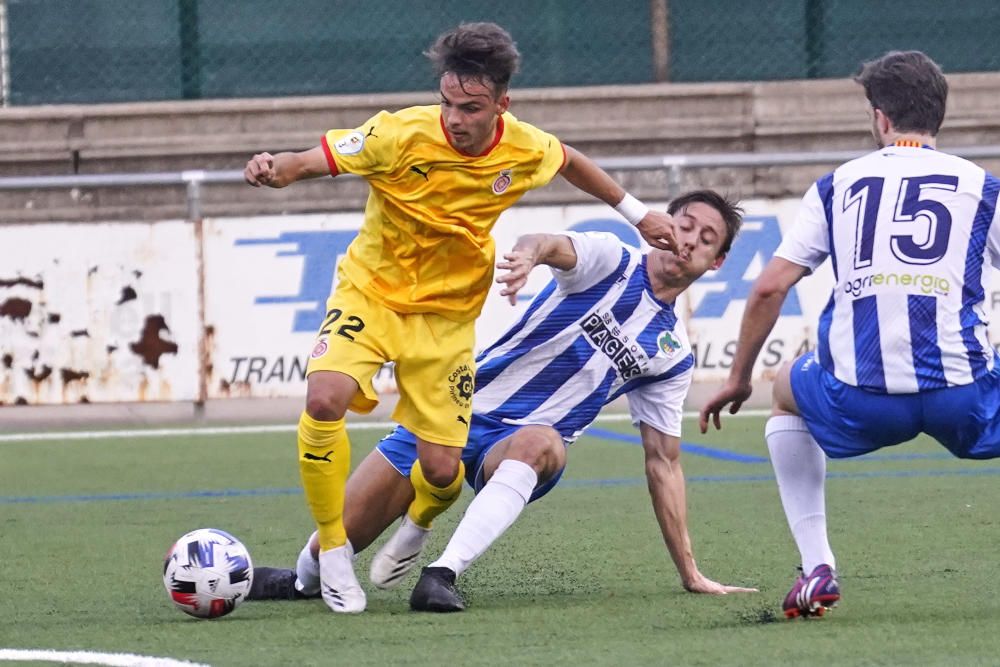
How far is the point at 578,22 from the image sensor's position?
1305 cm

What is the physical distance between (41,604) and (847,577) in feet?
8.13

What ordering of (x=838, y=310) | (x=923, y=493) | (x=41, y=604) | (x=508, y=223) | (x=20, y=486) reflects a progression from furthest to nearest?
(x=508, y=223) → (x=20, y=486) → (x=923, y=493) → (x=41, y=604) → (x=838, y=310)

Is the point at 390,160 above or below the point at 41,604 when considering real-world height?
above

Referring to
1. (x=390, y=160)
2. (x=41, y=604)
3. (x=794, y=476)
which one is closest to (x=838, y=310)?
(x=794, y=476)

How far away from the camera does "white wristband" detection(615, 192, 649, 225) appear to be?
537 centimetres

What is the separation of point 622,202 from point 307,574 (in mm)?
1533

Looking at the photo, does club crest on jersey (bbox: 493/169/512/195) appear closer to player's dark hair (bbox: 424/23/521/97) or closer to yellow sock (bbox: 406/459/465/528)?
player's dark hair (bbox: 424/23/521/97)

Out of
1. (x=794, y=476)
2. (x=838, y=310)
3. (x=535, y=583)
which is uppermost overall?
(x=838, y=310)

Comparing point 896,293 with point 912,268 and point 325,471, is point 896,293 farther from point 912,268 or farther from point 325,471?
point 325,471

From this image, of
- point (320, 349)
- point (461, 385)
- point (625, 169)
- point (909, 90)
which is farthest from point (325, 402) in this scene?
point (625, 169)

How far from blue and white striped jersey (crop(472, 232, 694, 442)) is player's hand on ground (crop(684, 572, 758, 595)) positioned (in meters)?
0.53

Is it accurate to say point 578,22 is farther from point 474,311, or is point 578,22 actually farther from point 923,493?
point 474,311

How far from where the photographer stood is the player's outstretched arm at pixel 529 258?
15.6 feet

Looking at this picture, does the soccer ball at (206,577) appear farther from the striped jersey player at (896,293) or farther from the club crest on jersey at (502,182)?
the striped jersey player at (896,293)
